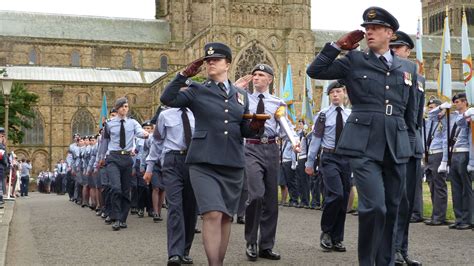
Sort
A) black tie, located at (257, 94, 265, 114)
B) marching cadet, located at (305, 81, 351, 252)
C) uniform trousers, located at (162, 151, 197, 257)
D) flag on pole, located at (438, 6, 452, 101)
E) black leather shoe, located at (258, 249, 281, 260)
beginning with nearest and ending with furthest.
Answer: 1. uniform trousers, located at (162, 151, 197, 257)
2. black leather shoe, located at (258, 249, 281, 260)
3. black tie, located at (257, 94, 265, 114)
4. marching cadet, located at (305, 81, 351, 252)
5. flag on pole, located at (438, 6, 452, 101)

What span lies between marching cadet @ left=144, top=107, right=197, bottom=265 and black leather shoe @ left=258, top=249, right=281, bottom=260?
0.86 m

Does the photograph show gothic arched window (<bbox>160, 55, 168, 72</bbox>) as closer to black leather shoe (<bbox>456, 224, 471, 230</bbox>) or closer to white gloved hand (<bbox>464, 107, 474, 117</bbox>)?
black leather shoe (<bbox>456, 224, 471, 230</bbox>)

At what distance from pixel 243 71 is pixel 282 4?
767 centimetres

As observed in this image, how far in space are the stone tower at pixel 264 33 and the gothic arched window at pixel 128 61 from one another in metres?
9.88

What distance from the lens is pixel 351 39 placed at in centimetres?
671

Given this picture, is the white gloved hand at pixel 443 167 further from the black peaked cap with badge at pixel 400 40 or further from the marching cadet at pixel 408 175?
the black peaked cap with badge at pixel 400 40

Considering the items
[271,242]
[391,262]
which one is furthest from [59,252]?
[391,262]

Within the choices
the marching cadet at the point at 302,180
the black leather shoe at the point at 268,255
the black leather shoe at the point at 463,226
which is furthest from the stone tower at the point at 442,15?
the black leather shoe at the point at 268,255

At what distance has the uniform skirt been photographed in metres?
7.15

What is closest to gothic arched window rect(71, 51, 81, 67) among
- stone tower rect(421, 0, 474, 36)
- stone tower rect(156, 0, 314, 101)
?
stone tower rect(156, 0, 314, 101)

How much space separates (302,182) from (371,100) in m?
14.2

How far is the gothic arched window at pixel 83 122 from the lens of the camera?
69.9m

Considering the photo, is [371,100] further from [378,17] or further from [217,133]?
[217,133]

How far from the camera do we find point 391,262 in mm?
7055
